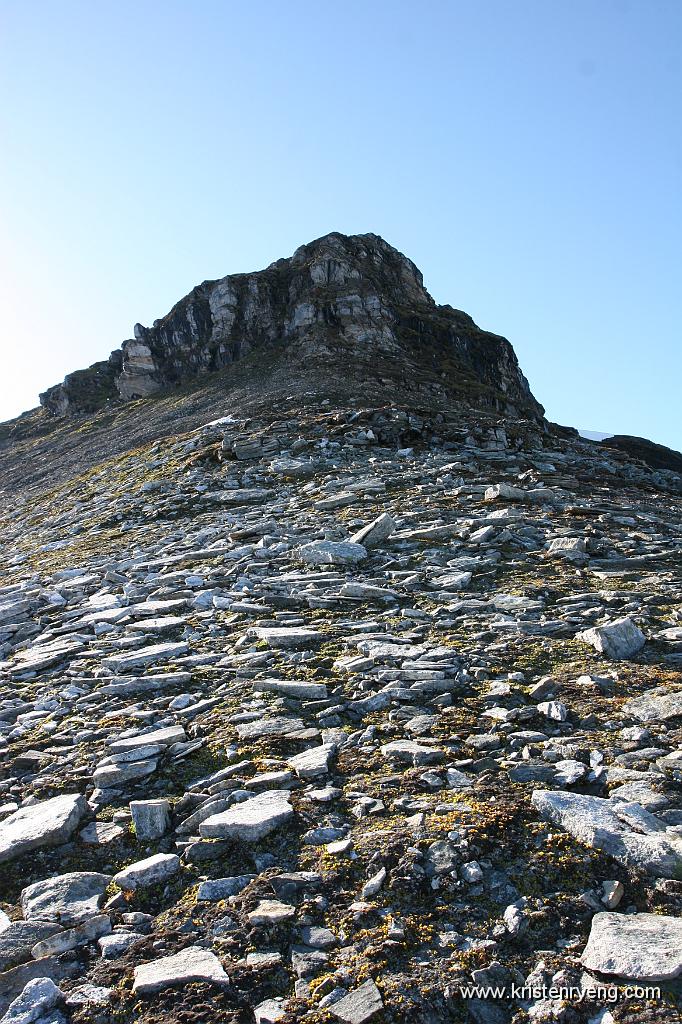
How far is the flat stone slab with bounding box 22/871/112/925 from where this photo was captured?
372 cm

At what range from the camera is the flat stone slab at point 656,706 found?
16.9 ft

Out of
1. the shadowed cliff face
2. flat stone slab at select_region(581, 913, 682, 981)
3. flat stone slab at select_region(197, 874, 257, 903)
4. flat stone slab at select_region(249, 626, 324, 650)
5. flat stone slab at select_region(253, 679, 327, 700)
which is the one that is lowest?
flat stone slab at select_region(581, 913, 682, 981)

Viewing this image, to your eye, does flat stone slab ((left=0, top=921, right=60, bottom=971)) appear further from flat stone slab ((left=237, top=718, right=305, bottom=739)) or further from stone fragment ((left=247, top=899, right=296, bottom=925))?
flat stone slab ((left=237, top=718, right=305, bottom=739))

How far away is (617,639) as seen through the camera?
671cm

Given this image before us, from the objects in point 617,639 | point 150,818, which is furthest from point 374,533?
point 150,818

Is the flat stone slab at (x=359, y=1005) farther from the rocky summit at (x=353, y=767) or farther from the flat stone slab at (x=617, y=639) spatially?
the flat stone slab at (x=617, y=639)

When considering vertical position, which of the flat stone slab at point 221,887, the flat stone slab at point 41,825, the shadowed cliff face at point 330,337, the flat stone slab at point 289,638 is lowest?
the flat stone slab at point 221,887

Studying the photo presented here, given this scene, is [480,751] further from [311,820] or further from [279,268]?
[279,268]

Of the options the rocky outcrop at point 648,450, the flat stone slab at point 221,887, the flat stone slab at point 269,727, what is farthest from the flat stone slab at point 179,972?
the rocky outcrop at point 648,450

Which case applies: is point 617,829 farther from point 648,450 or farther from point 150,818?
point 648,450

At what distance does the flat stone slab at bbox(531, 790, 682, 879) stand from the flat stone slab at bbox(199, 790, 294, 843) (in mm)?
1627

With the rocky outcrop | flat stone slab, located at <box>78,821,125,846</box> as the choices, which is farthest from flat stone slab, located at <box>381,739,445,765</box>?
the rocky outcrop

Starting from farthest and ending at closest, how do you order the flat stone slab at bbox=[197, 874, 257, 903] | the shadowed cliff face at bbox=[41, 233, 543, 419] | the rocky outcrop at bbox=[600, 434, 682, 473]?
the rocky outcrop at bbox=[600, 434, 682, 473], the shadowed cliff face at bbox=[41, 233, 543, 419], the flat stone slab at bbox=[197, 874, 257, 903]

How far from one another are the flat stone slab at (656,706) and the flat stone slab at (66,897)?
4.06m
